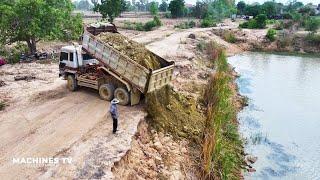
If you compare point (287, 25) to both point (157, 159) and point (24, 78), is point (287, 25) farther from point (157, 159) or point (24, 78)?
point (157, 159)

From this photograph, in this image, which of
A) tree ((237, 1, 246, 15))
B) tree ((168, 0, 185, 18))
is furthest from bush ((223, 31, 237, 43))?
tree ((237, 1, 246, 15))

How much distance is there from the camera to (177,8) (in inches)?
3275

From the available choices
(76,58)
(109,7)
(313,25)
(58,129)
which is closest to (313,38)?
(313,25)

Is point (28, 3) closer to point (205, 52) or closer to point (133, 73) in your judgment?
point (133, 73)

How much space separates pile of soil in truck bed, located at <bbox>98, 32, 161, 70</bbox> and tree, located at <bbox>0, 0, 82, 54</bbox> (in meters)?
12.0

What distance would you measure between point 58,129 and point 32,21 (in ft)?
53.2

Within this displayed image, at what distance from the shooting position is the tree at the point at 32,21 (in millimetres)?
27891

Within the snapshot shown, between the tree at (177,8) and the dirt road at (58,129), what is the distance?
65.2 m

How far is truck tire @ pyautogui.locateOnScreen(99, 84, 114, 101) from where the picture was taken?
17453 millimetres

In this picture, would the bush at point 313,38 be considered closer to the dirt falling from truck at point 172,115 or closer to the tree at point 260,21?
the tree at point 260,21

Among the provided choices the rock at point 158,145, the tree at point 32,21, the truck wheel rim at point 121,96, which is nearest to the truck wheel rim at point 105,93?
the truck wheel rim at point 121,96

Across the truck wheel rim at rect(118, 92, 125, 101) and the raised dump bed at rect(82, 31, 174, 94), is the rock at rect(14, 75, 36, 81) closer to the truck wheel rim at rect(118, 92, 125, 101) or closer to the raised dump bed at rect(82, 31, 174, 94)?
the raised dump bed at rect(82, 31, 174, 94)

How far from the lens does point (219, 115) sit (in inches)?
683

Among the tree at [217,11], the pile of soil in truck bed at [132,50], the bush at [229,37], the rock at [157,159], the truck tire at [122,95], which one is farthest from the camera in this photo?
the tree at [217,11]
